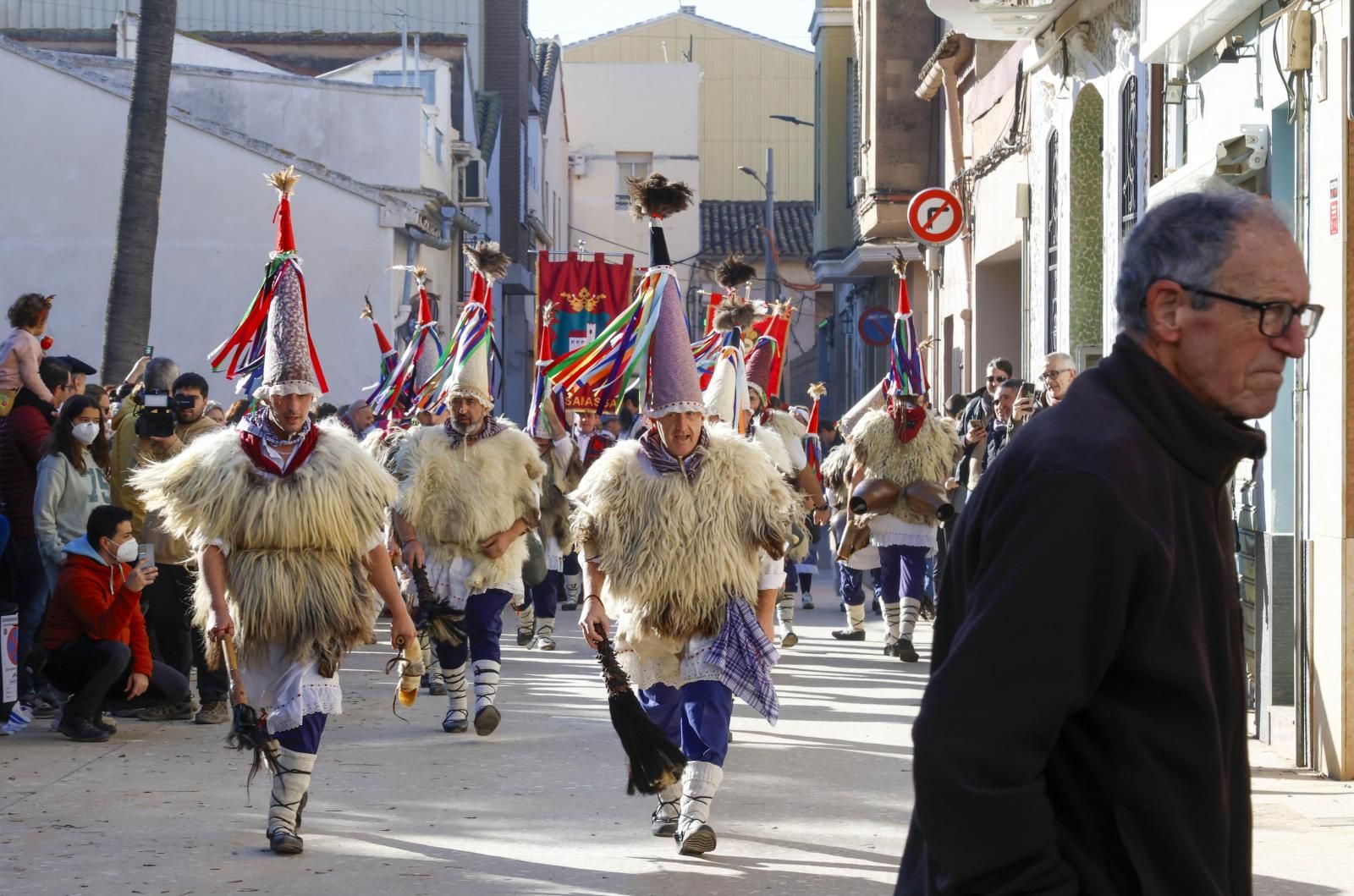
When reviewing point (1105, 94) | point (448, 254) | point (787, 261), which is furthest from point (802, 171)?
point (1105, 94)

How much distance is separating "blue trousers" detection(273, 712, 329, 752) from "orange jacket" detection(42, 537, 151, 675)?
132 inches

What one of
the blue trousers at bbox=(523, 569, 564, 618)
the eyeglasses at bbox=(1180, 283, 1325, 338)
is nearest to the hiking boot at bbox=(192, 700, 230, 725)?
the blue trousers at bbox=(523, 569, 564, 618)

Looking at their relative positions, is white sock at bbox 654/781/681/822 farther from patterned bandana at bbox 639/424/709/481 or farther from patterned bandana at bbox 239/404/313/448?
patterned bandana at bbox 239/404/313/448

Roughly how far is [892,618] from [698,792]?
7.04 metres

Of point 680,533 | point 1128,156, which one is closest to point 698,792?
point 680,533

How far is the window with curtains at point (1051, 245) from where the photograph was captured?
1681cm

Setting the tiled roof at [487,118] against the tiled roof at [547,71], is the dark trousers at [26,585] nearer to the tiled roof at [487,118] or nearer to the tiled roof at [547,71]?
the tiled roof at [487,118]

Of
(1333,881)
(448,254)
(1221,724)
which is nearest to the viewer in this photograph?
(1221,724)

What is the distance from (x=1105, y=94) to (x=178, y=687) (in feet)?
25.9

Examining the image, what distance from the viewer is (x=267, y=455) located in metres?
8.05

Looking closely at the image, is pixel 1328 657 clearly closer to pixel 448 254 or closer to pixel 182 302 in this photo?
pixel 182 302

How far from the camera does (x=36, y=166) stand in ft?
86.6

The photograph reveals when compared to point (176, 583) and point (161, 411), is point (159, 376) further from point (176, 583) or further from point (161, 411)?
point (176, 583)

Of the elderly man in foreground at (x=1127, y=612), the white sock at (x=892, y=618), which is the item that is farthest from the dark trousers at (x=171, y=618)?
the elderly man in foreground at (x=1127, y=612)
